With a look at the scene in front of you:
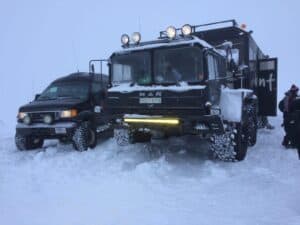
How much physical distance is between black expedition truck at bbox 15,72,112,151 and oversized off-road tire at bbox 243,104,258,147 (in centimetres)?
309

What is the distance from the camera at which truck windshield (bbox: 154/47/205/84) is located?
602 centimetres

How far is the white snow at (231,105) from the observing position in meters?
6.05

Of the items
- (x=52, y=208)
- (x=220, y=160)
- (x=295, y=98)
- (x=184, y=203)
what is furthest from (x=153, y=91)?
(x=295, y=98)

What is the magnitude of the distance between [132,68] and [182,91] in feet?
4.55

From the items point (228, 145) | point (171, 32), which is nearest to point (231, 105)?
point (228, 145)

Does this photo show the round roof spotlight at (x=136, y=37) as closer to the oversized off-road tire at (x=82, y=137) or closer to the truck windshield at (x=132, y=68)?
the truck windshield at (x=132, y=68)

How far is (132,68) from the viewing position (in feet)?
22.2

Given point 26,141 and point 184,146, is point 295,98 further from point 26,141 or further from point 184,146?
point 26,141

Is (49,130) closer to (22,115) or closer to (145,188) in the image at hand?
(22,115)

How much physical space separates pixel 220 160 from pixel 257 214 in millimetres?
2640

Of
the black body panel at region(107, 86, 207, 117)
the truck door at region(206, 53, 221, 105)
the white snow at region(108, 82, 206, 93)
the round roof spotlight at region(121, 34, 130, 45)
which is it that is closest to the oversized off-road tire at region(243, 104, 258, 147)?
the truck door at region(206, 53, 221, 105)

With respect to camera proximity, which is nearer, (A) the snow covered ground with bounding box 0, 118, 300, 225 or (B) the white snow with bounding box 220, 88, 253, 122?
(A) the snow covered ground with bounding box 0, 118, 300, 225

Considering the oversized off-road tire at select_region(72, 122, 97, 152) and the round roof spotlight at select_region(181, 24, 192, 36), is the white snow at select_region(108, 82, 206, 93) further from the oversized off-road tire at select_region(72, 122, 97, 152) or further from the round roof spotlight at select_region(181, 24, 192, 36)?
the oversized off-road tire at select_region(72, 122, 97, 152)

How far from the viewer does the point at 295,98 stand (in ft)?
25.1
